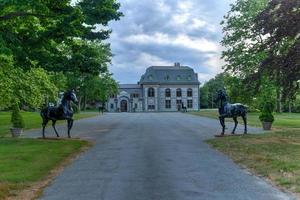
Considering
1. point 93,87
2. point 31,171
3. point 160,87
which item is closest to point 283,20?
point 31,171

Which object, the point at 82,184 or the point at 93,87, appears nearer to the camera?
the point at 82,184

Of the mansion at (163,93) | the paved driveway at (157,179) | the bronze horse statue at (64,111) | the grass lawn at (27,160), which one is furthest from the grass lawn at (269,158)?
the mansion at (163,93)

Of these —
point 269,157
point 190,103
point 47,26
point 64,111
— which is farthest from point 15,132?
point 190,103

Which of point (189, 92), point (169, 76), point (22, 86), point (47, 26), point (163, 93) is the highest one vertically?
point (169, 76)

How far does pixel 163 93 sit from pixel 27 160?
125778 millimetres

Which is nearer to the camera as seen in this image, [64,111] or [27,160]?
[27,160]

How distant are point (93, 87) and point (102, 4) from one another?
65.4 m

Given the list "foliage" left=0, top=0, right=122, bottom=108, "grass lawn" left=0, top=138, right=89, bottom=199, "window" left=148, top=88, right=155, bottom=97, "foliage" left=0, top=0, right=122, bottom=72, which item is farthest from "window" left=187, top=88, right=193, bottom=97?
"grass lawn" left=0, top=138, right=89, bottom=199

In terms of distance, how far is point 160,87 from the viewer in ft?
467

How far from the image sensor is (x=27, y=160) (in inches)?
644

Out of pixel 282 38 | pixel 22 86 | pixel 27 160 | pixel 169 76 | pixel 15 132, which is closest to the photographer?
pixel 27 160

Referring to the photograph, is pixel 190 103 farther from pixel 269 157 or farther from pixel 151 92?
pixel 269 157

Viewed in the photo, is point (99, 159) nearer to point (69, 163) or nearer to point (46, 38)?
point (69, 163)

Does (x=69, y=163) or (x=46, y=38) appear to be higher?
(x=46, y=38)
